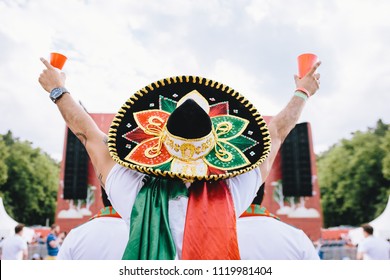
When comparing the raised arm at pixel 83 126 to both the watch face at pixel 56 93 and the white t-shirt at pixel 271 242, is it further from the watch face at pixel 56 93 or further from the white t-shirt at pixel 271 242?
the white t-shirt at pixel 271 242

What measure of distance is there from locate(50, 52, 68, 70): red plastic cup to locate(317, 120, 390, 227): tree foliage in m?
24.7

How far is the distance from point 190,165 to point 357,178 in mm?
27206

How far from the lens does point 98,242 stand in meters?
2.27

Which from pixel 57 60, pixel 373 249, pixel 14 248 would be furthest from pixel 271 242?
pixel 14 248

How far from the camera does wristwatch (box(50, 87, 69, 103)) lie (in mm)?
1873

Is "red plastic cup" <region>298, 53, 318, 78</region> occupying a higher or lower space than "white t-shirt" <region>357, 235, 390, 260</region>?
higher

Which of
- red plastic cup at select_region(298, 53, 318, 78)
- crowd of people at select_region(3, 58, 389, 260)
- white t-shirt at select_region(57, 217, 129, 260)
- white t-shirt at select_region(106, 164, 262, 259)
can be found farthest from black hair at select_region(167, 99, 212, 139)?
white t-shirt at select_region(57, 217, 129, 260)

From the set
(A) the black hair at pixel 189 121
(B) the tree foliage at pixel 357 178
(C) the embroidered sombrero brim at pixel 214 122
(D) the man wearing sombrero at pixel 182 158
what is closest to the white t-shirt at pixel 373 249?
(D) the man wearing sombrero at pixel 182 158

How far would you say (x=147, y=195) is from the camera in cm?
160

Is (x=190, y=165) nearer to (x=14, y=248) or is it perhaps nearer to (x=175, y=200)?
(x=175, y=200)

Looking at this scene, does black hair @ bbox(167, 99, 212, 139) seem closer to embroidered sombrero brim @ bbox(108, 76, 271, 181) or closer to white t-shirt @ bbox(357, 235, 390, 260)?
embroidered sombrero brim @ bbox(108, 76, 271, 181)
